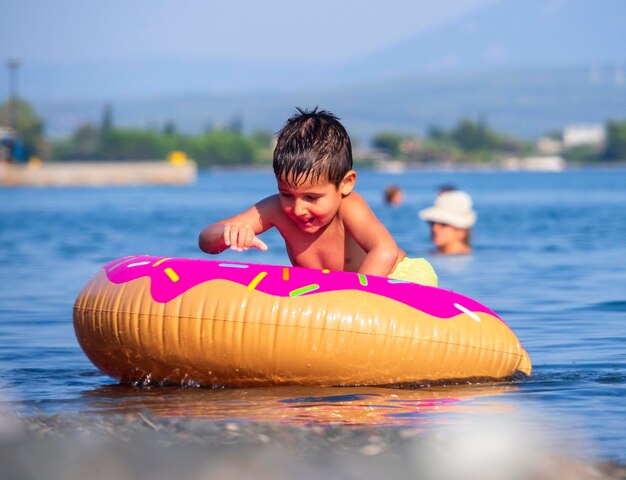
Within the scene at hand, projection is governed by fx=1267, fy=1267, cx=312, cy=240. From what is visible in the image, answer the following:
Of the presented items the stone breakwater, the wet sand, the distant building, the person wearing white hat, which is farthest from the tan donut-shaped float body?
the distant building

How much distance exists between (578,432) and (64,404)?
2.28 meters

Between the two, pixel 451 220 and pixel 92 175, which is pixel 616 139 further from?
pixel 451 220

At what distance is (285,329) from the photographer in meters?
5.57

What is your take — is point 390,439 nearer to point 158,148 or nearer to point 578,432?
point 578,432

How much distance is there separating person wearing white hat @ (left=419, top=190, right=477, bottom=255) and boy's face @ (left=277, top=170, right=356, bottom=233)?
7.03 m

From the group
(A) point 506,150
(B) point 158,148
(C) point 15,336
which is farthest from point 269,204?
(A) point 506,150

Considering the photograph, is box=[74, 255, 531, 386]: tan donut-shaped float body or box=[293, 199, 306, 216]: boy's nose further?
box=[293, 199, 306, 216]: boy's nose

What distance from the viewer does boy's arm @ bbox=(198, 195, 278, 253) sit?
5.79 metres

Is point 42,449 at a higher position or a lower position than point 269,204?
lower

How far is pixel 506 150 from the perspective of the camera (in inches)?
7736

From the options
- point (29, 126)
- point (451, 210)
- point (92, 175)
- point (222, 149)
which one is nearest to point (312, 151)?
point (451, 210)

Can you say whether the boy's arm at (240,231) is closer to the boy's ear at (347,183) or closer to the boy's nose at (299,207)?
the boy's nose at (299,207)

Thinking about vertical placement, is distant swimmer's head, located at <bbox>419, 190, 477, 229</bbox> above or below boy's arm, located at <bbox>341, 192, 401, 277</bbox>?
below

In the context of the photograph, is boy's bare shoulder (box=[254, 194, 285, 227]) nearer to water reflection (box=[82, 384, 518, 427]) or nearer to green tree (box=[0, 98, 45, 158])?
water reflection (box=[82, 384, 518, 427])
